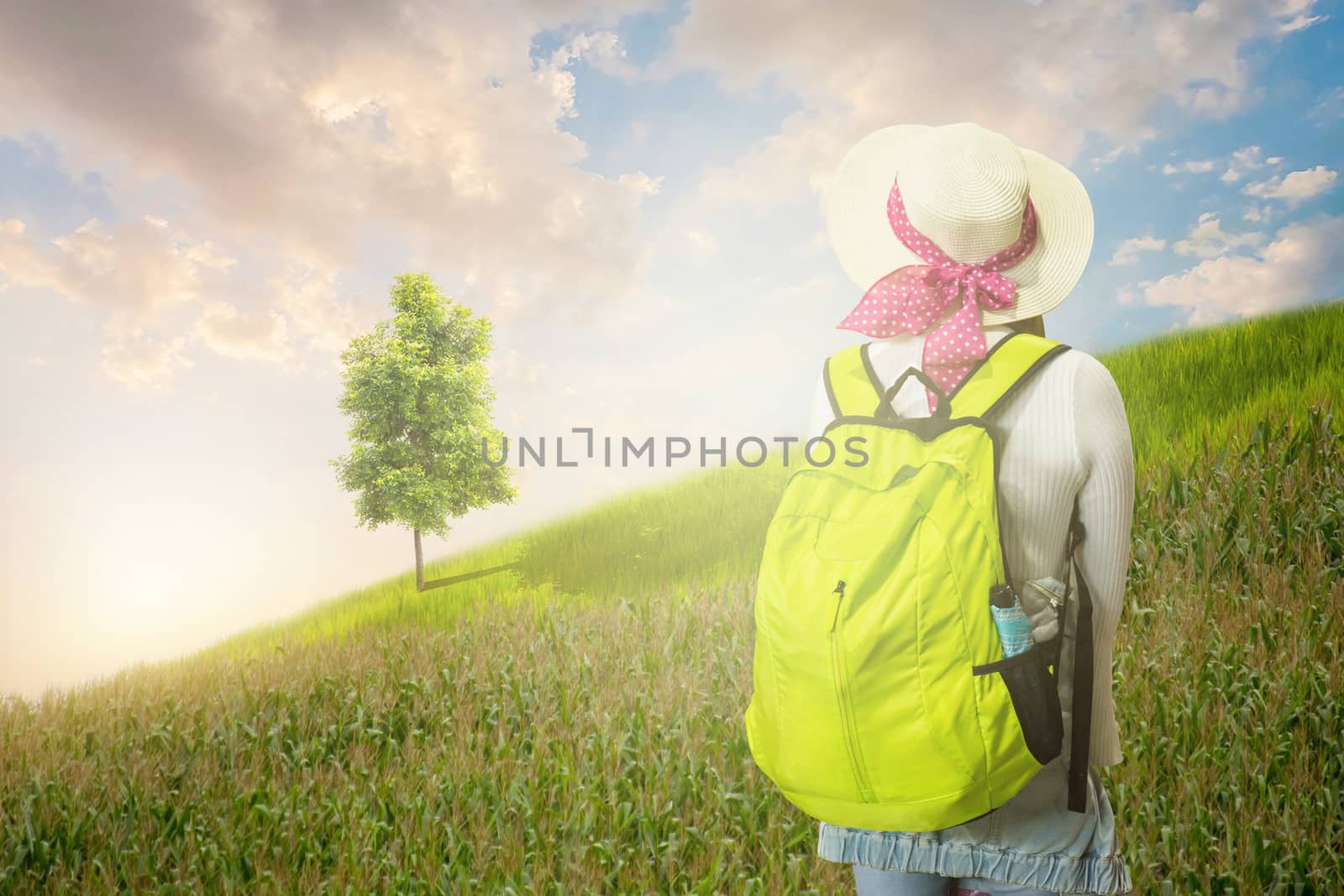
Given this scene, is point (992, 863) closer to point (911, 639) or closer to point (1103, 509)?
point (911, 639)

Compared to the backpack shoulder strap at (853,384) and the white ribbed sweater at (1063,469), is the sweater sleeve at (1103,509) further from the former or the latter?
the backpack shoulder strap at (853,384)

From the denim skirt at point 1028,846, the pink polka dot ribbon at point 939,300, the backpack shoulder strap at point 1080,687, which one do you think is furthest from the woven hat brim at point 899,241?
the denim skirt at point 1028,846

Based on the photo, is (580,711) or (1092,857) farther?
(580,711)

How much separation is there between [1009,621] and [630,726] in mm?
3240

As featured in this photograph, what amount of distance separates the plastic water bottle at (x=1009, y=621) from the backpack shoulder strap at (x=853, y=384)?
0.41m

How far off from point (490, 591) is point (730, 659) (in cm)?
251

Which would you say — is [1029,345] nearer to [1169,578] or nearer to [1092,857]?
[1092,857]

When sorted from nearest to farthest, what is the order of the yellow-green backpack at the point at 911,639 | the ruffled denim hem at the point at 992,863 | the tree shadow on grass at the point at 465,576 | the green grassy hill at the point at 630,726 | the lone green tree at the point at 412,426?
the yellow-green backpack at the point at 911,639
the ruffled denim hem at the point at 992,863
the green grassy hill at the point at 630,726
the tree shadow on grass at the point at 465,576
the lone green tree at the point at 412,426

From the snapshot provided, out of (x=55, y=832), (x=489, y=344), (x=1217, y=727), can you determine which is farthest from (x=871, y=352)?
(x=489, y=344)

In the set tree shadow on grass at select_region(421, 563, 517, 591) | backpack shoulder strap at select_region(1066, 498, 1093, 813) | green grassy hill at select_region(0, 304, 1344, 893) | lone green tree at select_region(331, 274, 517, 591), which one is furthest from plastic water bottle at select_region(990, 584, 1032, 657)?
lone green tree at select_region(331, 274, 517, 591)

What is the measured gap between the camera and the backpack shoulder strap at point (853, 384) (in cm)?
158

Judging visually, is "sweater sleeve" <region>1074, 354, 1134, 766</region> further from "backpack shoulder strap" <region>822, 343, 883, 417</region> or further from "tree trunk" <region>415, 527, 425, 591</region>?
"tree trunk" <region>415, 527, 425, 591</region>

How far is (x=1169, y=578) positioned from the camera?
4820mm

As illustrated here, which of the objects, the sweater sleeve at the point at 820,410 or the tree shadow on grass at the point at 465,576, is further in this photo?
the tree shadow on grass at the point at 465,576
